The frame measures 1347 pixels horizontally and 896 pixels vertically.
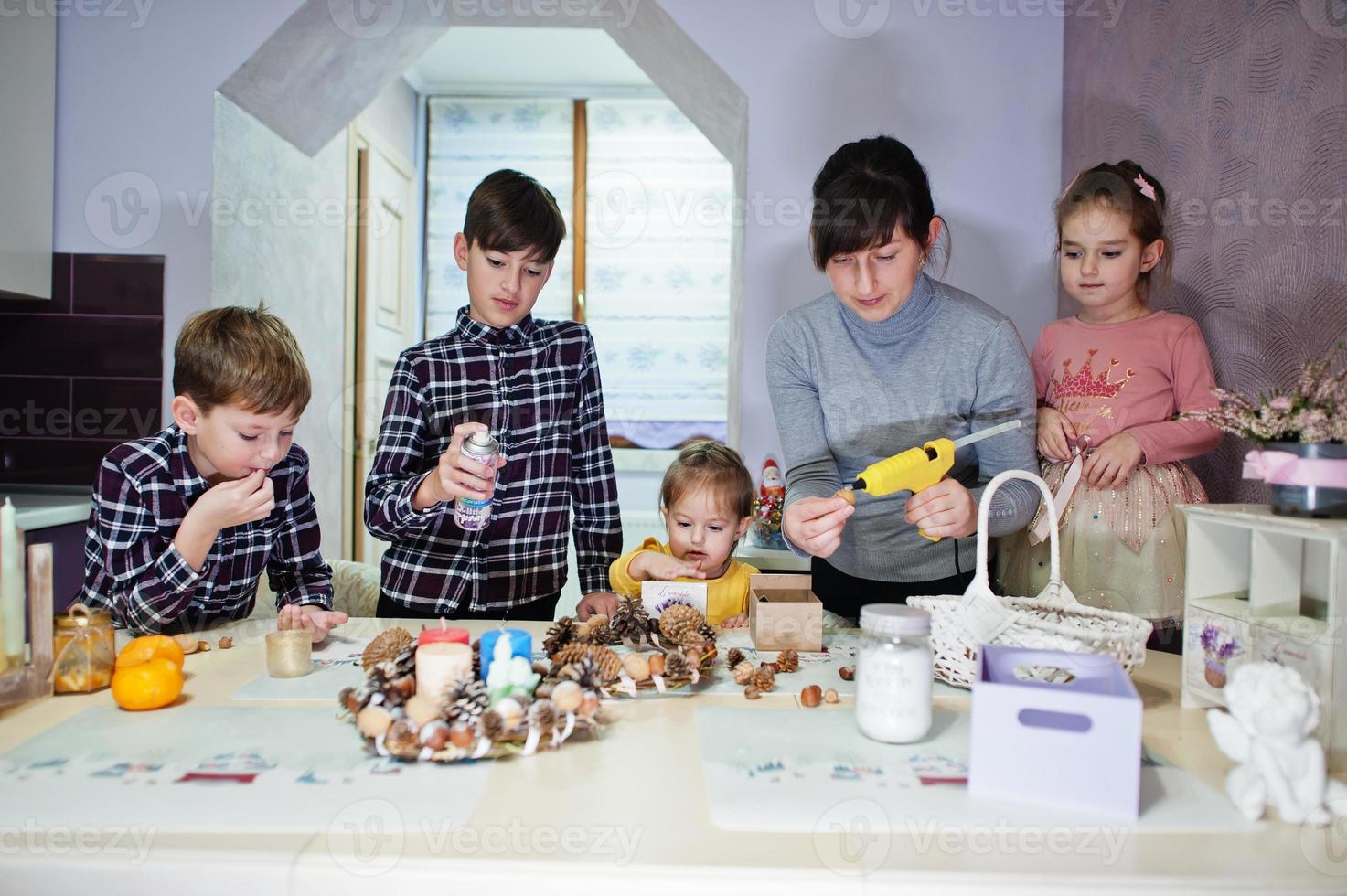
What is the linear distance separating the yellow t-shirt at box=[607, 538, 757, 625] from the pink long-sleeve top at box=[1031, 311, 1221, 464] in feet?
2.05

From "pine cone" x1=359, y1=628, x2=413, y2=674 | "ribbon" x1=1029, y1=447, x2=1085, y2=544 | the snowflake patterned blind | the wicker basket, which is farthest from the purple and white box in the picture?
the snowflake patterned blind

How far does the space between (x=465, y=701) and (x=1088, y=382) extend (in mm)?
1200

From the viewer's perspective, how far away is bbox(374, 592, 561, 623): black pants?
1620 mm

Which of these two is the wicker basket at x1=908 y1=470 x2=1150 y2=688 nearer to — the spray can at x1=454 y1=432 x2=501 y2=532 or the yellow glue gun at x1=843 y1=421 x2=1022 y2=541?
the yellow glue gun at x1=843 y1=421 x2=1022 y2=541

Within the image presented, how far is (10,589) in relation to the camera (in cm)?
97

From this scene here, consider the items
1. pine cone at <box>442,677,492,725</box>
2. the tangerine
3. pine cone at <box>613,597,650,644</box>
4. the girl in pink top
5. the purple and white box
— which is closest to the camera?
the purple and white box

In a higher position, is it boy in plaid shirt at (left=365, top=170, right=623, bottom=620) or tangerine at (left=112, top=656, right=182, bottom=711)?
boy in plaid shirt at (left=365, top=170, right=623, bottom=620)

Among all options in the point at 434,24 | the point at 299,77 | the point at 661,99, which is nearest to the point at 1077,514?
the point at 434,24

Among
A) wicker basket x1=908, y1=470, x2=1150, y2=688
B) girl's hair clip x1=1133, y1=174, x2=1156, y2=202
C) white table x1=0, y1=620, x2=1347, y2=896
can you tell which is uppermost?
girl's hair clip x1=1133, y1=174, x2=1156, y2=202

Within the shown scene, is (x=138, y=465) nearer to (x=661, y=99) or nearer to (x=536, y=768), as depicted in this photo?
(x=536, y=768)

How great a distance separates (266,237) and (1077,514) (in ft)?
7.18

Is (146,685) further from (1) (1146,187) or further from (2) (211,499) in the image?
(1) (1146,187)

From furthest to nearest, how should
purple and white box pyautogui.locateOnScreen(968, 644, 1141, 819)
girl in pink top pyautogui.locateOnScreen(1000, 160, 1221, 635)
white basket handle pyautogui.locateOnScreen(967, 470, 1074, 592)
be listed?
girl in pink top pyautogui.locateOnScreen(1000, 160, 1221, 635) → white basket handle pyautogui.locateOnScreen(967, 470, 1074, 592) → purple and white box pyautogui.locateOnScreen(968, 644, 1141, 819)

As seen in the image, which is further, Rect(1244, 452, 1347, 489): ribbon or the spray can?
the spray can
